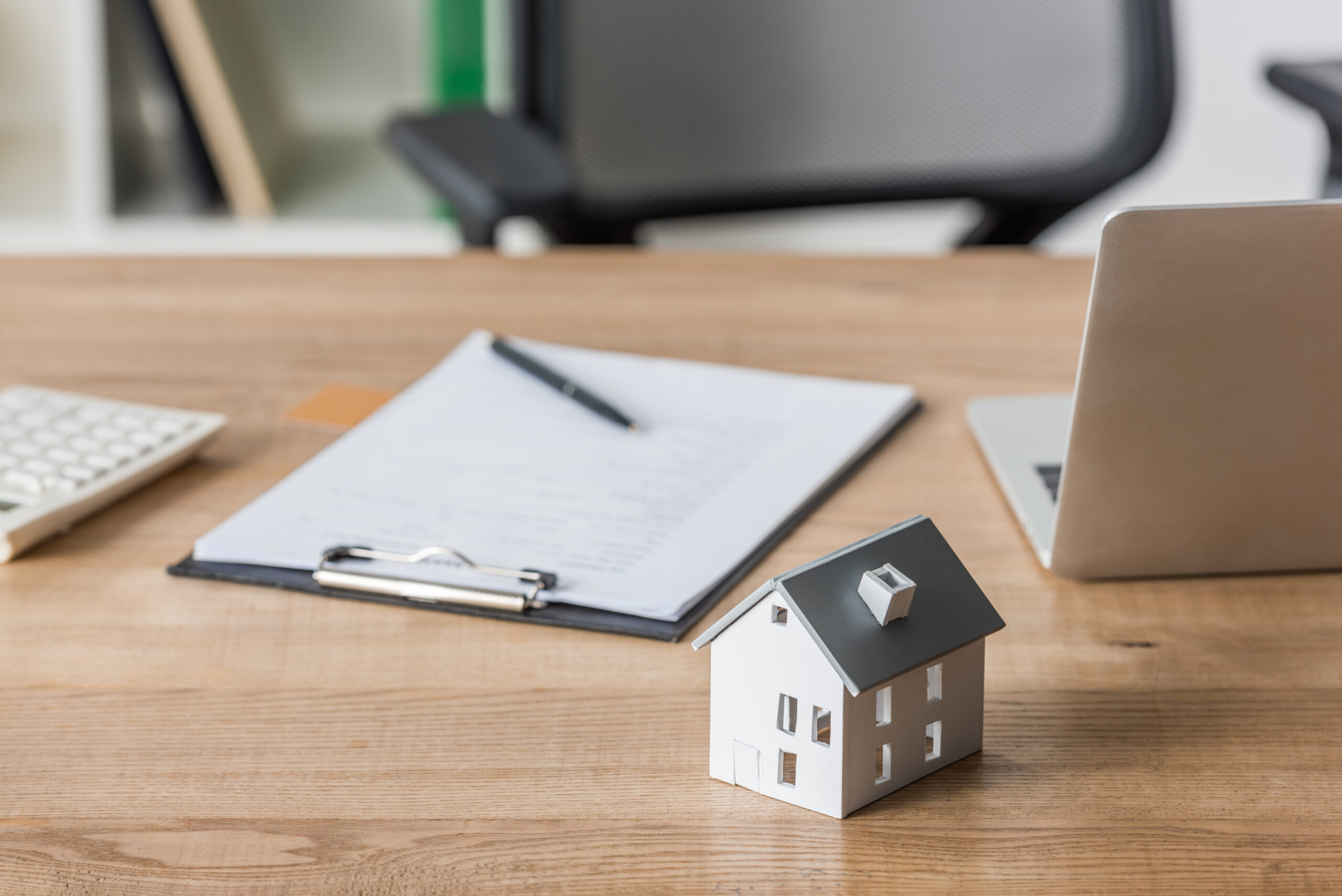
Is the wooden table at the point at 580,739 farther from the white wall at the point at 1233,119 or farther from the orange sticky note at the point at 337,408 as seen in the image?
the white wall at the point at 1233,119

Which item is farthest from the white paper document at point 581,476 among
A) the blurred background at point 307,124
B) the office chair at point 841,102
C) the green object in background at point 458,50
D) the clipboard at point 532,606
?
the green object in background at point 458,50

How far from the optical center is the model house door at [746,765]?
0.37m

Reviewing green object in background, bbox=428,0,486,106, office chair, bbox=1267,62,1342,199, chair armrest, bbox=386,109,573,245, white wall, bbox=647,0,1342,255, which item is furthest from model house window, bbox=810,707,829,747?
green object in background, bbox=428,0,486,106

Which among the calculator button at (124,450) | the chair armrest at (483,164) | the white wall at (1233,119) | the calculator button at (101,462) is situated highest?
the white wall at (1233,119)

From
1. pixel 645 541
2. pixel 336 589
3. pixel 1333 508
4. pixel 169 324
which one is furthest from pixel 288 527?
pixel 1333 508

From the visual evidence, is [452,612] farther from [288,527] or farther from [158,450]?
[158,450]

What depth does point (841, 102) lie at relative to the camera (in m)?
1.08

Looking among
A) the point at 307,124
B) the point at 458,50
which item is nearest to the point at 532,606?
the point at 458,50

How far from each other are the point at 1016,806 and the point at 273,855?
0.23m

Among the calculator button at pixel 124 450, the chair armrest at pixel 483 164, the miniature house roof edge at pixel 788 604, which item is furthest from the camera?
the chair armrest at pixel 483 164

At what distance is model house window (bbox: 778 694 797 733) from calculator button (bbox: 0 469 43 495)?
1.24ft

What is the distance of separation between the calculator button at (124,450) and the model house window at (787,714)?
38 centimetres

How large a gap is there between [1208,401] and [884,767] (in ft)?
0.64

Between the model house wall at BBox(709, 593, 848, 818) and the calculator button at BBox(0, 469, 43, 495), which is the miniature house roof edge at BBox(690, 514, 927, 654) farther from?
the calculator button at BBox(0, 469, 43, 495)
